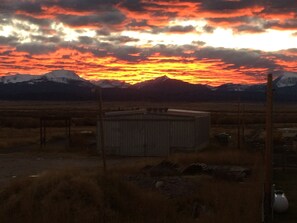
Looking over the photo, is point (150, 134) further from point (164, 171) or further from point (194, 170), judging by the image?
point (164, 171)

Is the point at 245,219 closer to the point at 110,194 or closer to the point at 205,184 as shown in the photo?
the point at 110,194

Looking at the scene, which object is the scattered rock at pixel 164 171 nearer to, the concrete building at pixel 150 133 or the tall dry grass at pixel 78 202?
the tall dry grass at pixel 78 202

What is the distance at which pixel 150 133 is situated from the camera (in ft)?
120

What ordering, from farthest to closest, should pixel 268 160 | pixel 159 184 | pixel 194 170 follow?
pixel 194 170
pixel 159 184
pixel 268 160

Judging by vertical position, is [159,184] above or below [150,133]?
above

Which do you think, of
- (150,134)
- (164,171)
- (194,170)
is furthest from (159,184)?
(150,134)

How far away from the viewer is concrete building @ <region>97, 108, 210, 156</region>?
3619cm

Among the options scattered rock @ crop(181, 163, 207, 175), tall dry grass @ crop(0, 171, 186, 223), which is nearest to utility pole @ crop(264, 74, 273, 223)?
tall dry grass @ crop(0, 171, 186, 223)

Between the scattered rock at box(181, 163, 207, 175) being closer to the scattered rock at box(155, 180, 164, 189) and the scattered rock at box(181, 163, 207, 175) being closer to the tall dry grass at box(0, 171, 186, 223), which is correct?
the scattered rock at box(155, 180, 164, 189)

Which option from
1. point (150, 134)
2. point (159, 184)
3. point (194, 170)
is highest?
point (159, 184)

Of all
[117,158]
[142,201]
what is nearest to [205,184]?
[142,201]

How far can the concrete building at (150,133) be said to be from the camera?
3619 cm

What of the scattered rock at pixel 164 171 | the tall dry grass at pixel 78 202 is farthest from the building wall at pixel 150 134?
the tall dry grass at pixel 78 202

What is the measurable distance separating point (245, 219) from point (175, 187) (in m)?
5.55
